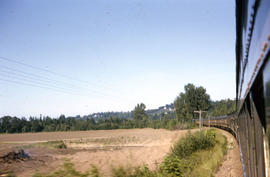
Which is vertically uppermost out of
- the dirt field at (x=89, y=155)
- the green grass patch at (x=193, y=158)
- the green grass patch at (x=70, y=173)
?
the green grass patch at (x=70, y=173)

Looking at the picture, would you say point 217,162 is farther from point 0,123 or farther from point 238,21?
point 0,123

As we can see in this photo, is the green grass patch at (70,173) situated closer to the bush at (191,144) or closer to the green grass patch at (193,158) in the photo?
the green grass patch at (193,158)

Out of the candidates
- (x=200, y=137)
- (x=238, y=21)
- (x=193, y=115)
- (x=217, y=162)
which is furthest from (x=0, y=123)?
(x=238, y=21)

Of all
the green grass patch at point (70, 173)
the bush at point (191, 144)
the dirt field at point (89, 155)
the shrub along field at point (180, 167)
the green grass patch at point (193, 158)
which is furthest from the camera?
the bush at point (191, 144)

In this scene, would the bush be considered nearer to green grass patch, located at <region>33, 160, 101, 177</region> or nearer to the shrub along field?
the shrub along field

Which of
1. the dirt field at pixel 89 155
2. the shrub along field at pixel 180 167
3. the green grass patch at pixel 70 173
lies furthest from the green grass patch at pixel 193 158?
the green grass patch at pixel 70 173

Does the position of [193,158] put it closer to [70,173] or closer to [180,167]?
[180,167]

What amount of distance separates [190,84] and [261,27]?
96664 mm

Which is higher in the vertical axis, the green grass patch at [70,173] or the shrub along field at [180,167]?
the green grass patch at [70,173]

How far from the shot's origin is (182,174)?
10109 millimetres

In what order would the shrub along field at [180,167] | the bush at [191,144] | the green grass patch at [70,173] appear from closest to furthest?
the green grass patch at [70,173]
the shrub along field at [180,167]
the bush at [191,144]

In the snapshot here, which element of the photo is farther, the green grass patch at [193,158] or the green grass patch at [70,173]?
the green grass patch at [193,158]

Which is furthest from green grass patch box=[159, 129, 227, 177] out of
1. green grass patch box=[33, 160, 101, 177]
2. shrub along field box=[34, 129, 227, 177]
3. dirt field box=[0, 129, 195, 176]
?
green grass patch box=[33, 160, 101, 177]

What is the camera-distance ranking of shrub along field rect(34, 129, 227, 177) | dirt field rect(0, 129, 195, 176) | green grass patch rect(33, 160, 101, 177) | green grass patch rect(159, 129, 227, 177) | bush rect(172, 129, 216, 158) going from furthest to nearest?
bush rect(172, 129, 216, 158) → dirt field rect(0, 129, 195, 176) → green grass patch rect(159, 129, 227, 177) → shrub along field rect(34, 129, 227, 177) → green grass patch rect(33, 160, 101, 177)
